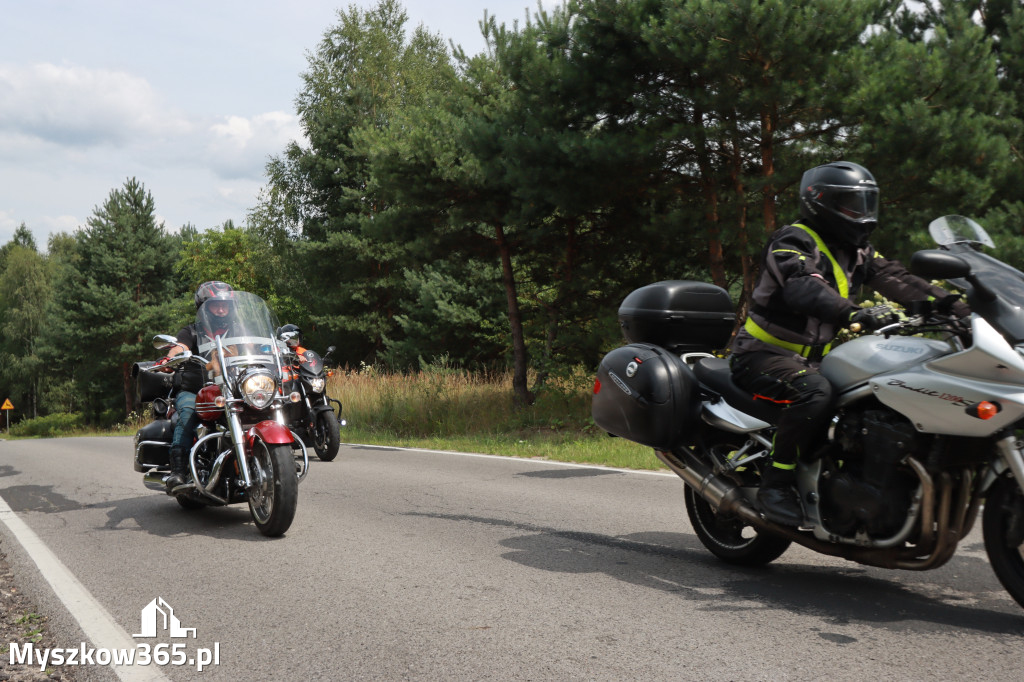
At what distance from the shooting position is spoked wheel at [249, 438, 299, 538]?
602 cm

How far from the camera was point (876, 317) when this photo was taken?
3.82 metres

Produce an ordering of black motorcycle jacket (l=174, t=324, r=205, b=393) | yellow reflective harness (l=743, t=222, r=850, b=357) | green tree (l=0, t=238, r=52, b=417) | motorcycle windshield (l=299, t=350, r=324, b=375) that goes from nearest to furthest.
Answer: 1. yellow reflective harness (l=743, t=222, r=850, b=357)
2. black motorcycle jacket (l=174, t=324, r=205, b=393)
3. motorcycle windshield (l=299, t=350, r=324, b=375)
4. green tree (l=0, t=238, r=52, b=417)

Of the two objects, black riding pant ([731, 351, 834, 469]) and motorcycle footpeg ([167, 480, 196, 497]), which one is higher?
black riding pant ([731, 351, 834, 469])

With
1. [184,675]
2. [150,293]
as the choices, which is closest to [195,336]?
[184,675]

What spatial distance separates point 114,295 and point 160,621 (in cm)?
5281

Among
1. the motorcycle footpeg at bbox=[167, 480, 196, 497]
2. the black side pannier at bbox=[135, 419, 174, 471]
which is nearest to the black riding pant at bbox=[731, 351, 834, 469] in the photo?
the motorcycle footpeg at bbox=[167, 480, 196, 497]

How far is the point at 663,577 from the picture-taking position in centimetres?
481

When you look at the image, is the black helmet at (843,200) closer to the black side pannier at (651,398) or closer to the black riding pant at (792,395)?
the black riding pant at (792,395)

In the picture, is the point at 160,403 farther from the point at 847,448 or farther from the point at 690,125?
the point at 690,125

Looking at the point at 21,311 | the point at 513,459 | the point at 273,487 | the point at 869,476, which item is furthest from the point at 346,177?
the point at 21,311

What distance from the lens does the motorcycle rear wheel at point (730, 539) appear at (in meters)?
4.89

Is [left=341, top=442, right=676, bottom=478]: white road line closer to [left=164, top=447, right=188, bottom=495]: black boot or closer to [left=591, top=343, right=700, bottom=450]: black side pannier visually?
[left=591, top=343, right=700, bottom=450]: black side pannier

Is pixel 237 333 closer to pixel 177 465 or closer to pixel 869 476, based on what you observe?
pixel 177 465

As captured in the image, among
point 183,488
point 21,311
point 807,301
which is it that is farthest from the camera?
point 21,311
